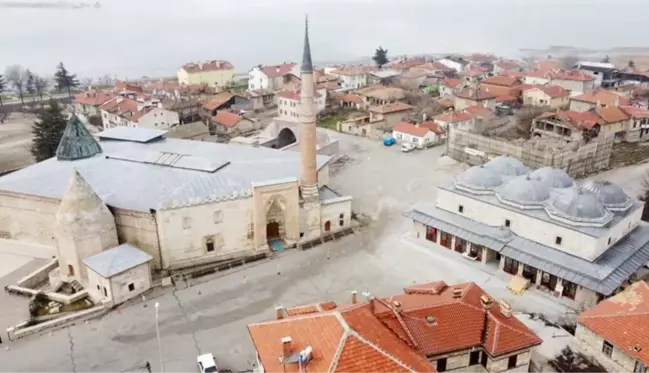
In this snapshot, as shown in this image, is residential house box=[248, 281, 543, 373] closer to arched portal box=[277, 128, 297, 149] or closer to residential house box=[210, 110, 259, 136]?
arched portal box=[277, 128, 297, 149]

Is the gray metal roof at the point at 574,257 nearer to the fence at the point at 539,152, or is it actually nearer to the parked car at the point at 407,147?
the fence at the point at 539,152

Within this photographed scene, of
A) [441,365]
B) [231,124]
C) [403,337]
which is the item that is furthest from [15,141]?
[441,365]

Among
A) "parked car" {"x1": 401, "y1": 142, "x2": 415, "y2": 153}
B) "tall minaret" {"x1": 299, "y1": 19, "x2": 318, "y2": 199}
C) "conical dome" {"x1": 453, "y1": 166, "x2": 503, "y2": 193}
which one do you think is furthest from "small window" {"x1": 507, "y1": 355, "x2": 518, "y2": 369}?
"parked car" {"x1": 401, "y1": 142, "x2": 415, "y2": 153}

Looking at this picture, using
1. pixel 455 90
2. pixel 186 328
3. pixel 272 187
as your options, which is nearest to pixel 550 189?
pixel 272 187

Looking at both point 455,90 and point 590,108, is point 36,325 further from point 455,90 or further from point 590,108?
point 455,90

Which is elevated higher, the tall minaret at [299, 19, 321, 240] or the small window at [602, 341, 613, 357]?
the tall minaret at [299, 19, 321, 240]

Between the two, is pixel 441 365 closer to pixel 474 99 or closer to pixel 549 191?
pixel 549 191

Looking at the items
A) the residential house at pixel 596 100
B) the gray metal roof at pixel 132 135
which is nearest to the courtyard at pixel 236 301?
the gray metal roof at pixel 132 135
